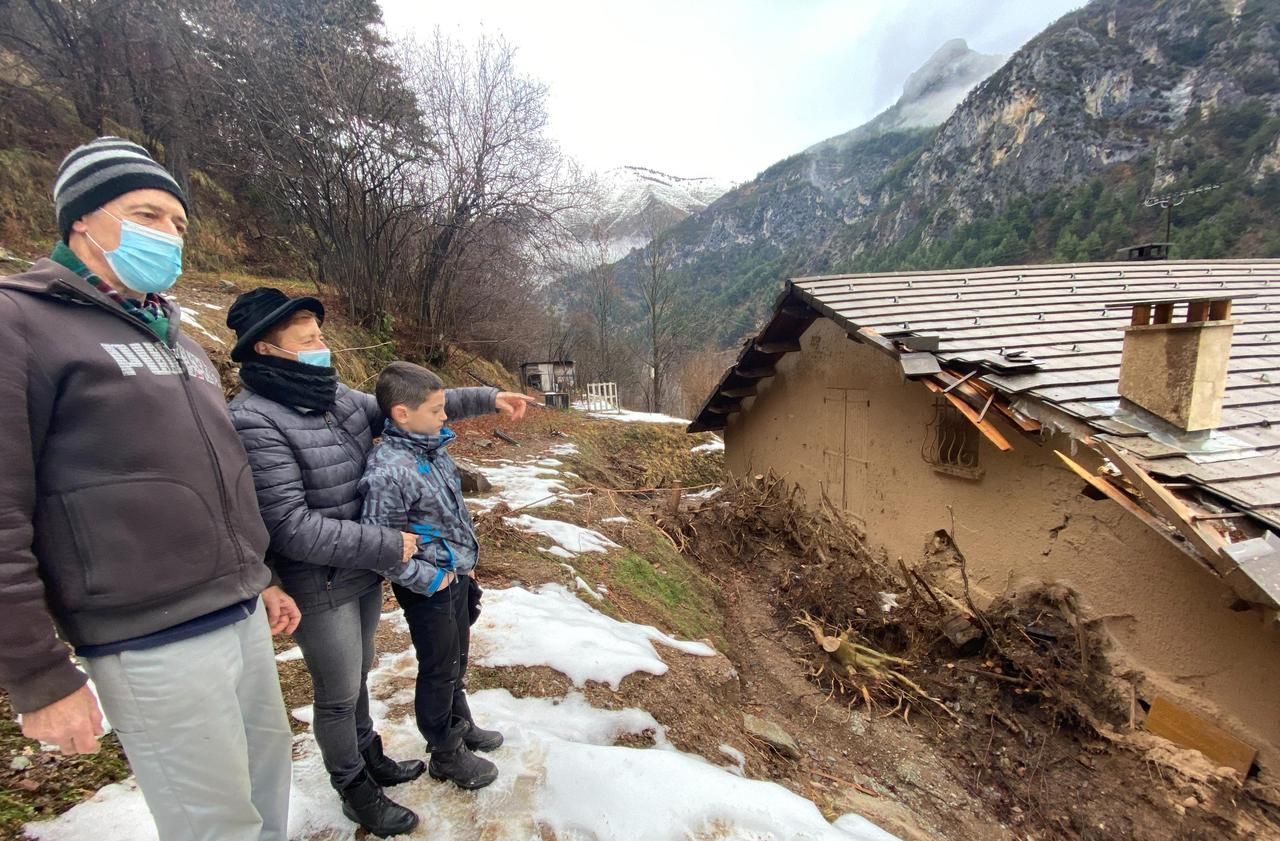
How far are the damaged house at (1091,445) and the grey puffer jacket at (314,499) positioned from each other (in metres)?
3.94

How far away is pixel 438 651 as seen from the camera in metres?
1.95

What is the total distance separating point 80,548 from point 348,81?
40.6 ft

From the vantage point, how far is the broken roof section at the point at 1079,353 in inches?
116

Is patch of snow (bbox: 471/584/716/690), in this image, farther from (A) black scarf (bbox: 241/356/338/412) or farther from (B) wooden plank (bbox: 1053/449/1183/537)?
(B) wooden plank (bbox: 1053/449/1183/537)

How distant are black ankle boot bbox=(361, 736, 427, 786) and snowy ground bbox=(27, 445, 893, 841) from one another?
0.04 meters

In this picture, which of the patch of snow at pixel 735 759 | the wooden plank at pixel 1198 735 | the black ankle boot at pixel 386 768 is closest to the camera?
the black ankle boot at pixel 386 768

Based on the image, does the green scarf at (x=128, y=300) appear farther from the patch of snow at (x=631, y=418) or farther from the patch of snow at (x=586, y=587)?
the patch of snow at (x=631, y=418)

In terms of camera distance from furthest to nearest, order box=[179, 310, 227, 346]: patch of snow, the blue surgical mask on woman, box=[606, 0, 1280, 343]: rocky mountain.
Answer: box=[606, 0, 1280, 343]: rocky mountain
box=[179, 310, 227, 346]: patch of snow
the blue surgical mask on woman

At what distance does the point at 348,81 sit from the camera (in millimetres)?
10180

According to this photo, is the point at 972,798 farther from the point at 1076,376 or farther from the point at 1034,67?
the point at 1034,67

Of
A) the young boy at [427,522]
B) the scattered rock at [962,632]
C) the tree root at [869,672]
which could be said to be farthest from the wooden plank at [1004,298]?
the young boy at [427,522]

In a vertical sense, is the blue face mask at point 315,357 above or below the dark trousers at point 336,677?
above

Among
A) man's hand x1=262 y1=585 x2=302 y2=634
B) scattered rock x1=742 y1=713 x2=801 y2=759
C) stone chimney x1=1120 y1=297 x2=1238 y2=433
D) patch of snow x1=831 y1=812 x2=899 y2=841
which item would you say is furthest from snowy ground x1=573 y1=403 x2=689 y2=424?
man's hand x1=262 y1=585 x2=302 y2=634

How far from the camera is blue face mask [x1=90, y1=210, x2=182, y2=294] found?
4.13 feet
